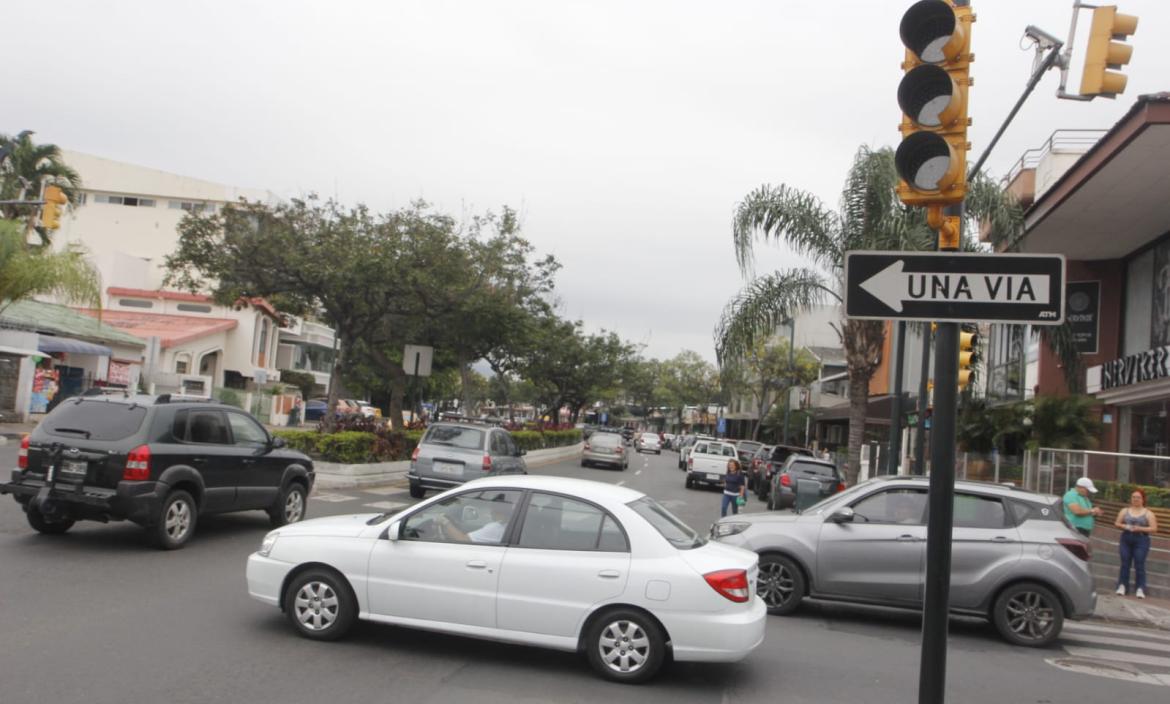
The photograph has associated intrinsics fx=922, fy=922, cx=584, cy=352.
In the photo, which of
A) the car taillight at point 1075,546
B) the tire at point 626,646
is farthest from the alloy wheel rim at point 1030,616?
the tire at point 626,646

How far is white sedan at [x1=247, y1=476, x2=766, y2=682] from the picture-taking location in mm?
6574

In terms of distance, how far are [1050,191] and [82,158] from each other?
57.3 meters

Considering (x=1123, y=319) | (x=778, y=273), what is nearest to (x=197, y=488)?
(x=778, y=273)

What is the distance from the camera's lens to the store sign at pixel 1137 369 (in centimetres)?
1722

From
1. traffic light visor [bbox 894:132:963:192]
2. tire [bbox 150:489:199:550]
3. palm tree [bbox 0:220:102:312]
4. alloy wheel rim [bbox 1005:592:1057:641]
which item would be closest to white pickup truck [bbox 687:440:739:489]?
palm tree [bbox 0:220:102:312]

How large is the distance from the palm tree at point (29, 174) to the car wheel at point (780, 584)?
92.7 ft

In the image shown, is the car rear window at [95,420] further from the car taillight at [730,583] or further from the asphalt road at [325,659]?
the car taillight at [730,583]

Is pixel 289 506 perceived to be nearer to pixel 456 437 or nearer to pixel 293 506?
pixel 293 506

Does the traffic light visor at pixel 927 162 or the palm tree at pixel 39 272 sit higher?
the palm tree at pixel 39 272

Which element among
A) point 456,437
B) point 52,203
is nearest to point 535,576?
point 456,437

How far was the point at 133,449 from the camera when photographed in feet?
32.8

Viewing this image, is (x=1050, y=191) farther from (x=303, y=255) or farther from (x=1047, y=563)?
(x=303, y=255)

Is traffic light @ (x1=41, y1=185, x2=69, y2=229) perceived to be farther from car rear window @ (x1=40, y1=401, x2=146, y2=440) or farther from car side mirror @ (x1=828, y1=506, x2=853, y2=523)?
car side mirror @ (x1=828, y1=506, x2=853, y2=523)

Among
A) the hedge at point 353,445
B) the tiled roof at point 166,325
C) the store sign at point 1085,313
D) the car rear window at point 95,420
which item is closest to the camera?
the car rear window at point 95,420
